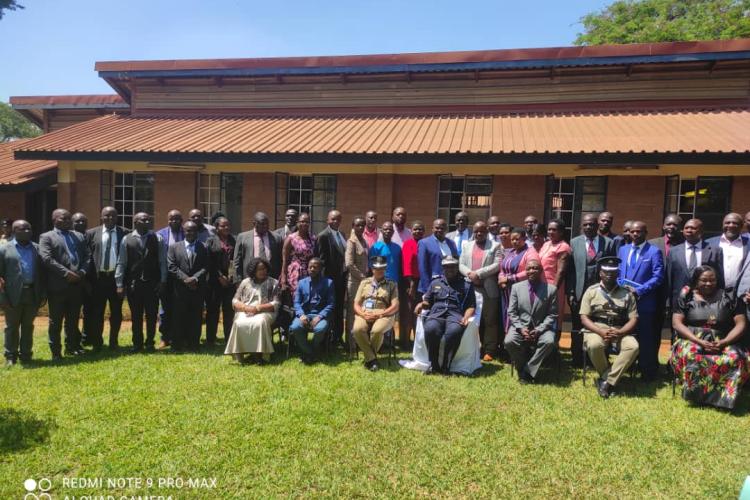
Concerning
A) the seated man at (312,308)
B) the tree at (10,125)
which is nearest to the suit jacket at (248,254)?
the seated man at (312,308)

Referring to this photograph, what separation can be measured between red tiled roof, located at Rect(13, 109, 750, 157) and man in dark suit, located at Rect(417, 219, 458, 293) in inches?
96.1

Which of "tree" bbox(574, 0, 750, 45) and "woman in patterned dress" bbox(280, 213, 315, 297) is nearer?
"woman in patterned dress" bbox(280, 213, 315, 297)

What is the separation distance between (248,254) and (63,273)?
2.21 meters

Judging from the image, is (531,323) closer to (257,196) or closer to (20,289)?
(20,289)

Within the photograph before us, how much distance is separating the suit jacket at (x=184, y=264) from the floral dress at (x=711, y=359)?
18.6ft

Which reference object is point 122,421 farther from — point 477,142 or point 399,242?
point 477,142

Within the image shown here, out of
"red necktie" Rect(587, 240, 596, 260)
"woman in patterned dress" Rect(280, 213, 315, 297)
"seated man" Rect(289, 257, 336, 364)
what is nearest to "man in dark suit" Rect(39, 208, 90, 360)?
"woman in patterned dress" Rect(280, 213, 315, 297)

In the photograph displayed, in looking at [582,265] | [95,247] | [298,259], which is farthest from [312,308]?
[582,265]

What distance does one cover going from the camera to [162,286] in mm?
6504

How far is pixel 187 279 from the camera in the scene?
6312mm

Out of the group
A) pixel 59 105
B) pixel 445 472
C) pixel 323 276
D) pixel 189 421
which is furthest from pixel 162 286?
pixel 59 105

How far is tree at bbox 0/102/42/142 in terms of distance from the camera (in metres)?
38.1

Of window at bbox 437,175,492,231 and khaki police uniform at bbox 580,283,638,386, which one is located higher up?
A: window at bbox 437,175,492,231

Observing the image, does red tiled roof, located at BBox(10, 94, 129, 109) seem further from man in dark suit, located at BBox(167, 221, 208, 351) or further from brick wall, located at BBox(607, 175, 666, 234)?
brick wall, located at BBox(607, 175, 666, 234)
